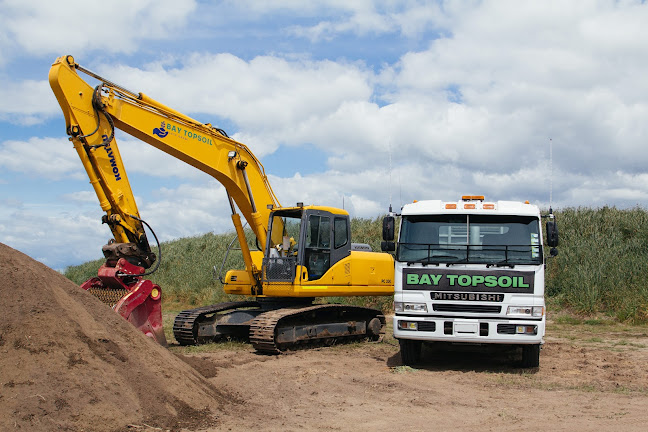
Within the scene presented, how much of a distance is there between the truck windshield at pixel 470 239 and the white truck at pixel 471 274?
0.02m

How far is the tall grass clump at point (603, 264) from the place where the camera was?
17438 millimetres

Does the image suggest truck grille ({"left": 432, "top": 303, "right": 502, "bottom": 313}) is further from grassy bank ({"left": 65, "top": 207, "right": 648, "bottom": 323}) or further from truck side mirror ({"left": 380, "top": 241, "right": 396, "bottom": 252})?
grassy bank ({"left": 65, "top": 207, "right": 648, "bottom": 323})

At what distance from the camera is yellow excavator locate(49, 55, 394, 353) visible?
34.8 feet

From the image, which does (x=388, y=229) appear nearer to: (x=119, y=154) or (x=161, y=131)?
(x=161, y=131)

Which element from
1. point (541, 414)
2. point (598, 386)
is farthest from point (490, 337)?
point (541, 414)

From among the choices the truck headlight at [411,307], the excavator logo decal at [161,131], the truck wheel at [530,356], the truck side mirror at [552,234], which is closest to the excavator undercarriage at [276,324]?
the truck headlight at [411,307]

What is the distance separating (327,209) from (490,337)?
4436 mm

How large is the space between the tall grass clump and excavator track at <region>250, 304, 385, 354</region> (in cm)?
688

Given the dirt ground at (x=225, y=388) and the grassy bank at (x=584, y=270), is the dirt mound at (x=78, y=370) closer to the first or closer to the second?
the dirt ground at (x=225, y=388)

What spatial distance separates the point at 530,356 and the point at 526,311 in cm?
105

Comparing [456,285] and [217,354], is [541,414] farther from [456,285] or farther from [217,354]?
[217,354]

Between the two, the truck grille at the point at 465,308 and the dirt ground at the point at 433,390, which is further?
the truck grille at the point at 465,308

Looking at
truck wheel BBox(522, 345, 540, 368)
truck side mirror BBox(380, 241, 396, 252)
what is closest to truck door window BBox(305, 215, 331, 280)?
truck side mirror BBox(380, 241, 396, 252)

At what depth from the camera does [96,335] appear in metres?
7.27
